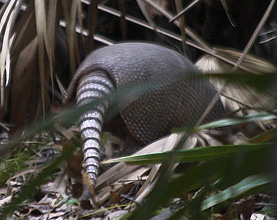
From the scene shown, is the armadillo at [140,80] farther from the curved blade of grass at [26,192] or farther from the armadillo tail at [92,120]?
the curved blade of grass at [26,192]

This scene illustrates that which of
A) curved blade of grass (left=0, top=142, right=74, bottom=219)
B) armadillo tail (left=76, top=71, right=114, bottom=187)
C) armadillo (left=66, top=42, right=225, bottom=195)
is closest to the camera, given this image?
curved blade of grass (left=0, top=142, right=74, bottom=219)

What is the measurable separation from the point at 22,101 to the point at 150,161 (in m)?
1.28

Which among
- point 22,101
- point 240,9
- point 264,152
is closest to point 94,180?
point 22,101

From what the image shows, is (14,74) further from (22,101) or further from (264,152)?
(264,152)

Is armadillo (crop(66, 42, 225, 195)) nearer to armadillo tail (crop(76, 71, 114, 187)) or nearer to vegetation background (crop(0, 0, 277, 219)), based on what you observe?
armadillo tail (crop(76, 71, 114, 187))

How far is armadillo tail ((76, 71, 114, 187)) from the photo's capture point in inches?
87.3

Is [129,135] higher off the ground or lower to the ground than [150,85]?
higher

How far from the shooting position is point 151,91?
9.46 feet

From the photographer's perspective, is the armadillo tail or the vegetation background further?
the armadillo tail

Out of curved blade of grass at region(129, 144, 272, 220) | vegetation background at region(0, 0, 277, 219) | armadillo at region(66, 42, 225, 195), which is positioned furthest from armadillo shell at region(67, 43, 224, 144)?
curved blade of grass at region(129, 144, 272, 220)

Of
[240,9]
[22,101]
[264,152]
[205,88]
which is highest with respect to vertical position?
[240,9]

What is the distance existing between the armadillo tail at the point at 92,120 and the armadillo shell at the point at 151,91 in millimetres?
67

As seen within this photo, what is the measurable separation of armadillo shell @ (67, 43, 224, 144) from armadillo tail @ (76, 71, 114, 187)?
0.07 meters

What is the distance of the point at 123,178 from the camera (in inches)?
87.5
